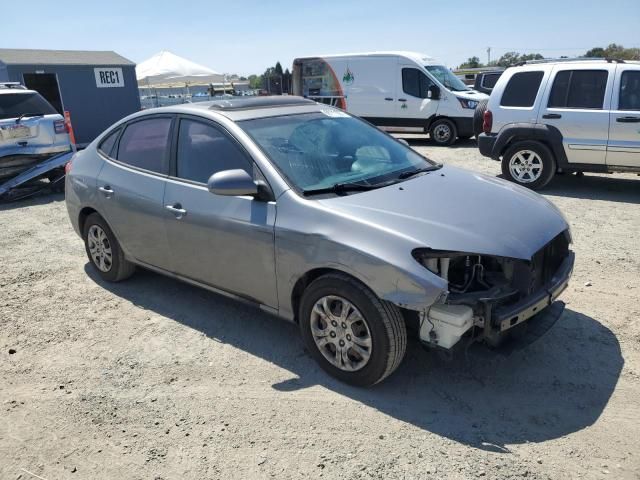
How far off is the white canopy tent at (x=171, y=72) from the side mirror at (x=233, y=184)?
66.8 feet

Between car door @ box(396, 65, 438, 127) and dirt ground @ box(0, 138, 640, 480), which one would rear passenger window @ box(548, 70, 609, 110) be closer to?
dirt ground @ box(0, 138, 640, 480)

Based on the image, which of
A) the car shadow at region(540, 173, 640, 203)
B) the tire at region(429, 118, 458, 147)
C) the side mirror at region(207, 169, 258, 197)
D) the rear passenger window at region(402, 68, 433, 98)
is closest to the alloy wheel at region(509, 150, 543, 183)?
the car shadow at region(540, 173, 640, 203)

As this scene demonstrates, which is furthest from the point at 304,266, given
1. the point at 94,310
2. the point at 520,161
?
the point at 520,161

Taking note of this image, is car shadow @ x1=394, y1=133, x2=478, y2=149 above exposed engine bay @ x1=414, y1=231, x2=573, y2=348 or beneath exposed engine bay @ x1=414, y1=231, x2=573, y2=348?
beneath

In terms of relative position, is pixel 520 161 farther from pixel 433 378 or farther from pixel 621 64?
pixel 433 378

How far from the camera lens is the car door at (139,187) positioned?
4316 millimetres

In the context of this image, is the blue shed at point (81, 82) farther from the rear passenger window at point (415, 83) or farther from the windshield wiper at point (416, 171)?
the windshield wiper at point (416, 171)

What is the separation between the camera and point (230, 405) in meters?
3.28

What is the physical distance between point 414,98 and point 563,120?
6.97 metres

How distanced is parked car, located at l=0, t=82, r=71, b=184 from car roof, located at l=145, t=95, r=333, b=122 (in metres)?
5.65

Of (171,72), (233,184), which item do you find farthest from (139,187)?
(171,72)

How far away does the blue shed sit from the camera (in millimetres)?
15797

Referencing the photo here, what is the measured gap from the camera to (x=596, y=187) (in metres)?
8.69

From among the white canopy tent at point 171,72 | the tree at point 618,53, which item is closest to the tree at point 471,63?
the tree at point 618,53
